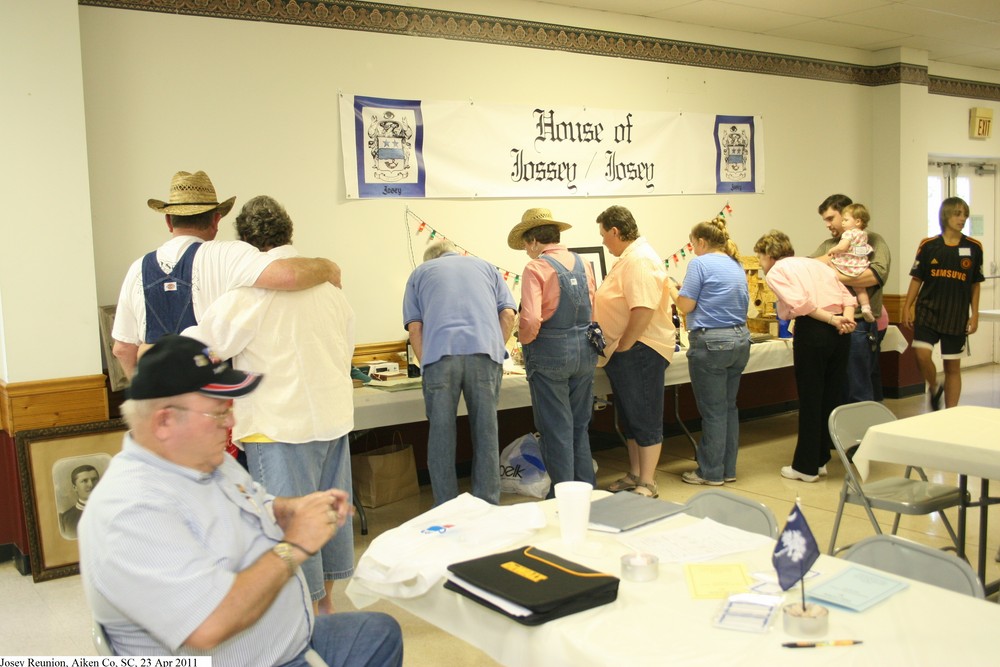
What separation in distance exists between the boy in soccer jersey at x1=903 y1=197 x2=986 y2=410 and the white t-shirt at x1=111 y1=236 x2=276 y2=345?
16.5 ft

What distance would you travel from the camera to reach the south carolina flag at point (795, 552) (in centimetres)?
169

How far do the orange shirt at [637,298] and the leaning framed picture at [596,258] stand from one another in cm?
117

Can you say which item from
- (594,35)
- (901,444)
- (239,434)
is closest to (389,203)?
(594,35)

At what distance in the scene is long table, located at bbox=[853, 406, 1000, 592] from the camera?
298 cm

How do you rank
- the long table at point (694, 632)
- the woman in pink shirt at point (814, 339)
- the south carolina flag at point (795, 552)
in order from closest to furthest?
the long table at point (694, 632), the south carolina flag at point (795, 552), the woman in pink shirt at point (814, 339)

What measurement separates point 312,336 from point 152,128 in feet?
6.99

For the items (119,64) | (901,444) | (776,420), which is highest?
(119,64)

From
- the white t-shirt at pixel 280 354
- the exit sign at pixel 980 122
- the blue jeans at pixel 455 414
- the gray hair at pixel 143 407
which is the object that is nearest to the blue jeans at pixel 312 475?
the white t-shirt at pixel 280 354

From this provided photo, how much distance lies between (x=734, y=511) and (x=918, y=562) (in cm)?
53

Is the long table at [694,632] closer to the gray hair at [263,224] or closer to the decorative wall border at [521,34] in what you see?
the gray hair at [263,224]

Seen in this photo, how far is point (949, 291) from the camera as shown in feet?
20.6

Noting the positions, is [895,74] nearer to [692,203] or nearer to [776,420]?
[692,203]

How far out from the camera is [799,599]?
5.88 feet

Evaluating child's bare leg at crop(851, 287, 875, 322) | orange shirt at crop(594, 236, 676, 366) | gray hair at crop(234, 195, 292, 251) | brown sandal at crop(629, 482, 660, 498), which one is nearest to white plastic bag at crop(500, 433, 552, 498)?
brown sandal at crop(629, 482, 660, 498)
